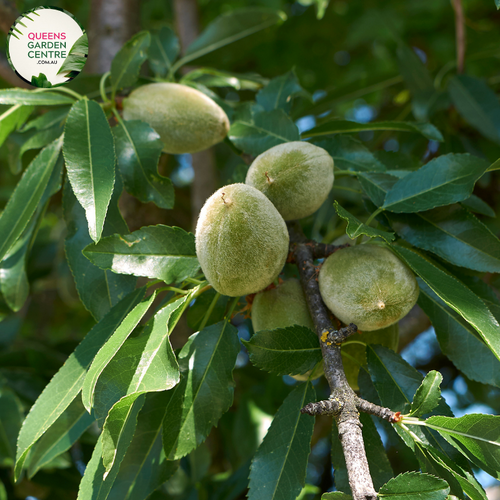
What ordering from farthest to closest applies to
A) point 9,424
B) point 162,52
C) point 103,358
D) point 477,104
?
1. point 477,104
2. point 162,52
3. point 9,424
4. point 103,358

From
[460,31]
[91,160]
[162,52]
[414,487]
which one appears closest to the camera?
[414,487]

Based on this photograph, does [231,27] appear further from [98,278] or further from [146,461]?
[146,461]

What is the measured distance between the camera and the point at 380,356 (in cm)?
103

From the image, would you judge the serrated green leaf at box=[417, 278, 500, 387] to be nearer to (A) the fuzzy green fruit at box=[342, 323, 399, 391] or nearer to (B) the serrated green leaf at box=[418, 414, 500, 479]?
(A) the fuzzy green fruit at box=[342, 323, 399, 391]

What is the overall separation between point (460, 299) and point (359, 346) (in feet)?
0.99

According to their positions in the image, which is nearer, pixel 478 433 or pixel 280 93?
pixel 478 433

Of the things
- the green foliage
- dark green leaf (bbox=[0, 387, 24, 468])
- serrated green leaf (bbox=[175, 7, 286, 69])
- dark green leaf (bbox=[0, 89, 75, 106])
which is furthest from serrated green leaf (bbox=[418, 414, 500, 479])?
serrated green leaf (bbox=[175, 7, 286, 69])

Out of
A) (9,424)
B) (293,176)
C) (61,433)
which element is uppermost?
(293,176)

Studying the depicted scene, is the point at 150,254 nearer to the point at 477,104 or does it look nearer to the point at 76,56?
the point at 76,56

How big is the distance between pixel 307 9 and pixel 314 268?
7.21 feet

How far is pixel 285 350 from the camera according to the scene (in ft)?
3.07

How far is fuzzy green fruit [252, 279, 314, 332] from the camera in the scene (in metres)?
1.03

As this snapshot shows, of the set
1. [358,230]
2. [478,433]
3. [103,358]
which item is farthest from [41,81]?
[478,433]

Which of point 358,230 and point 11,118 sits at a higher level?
point 11,118
